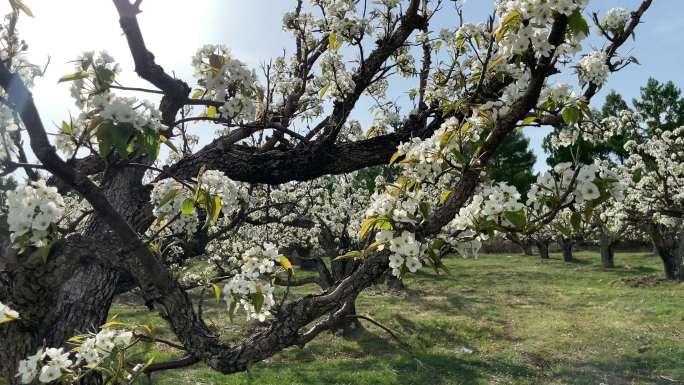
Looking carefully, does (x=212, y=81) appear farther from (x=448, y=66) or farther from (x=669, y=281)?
(x=669, y=281)

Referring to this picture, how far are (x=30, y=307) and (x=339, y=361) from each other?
317 inches

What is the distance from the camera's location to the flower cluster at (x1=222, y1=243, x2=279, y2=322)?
2713 millimetres

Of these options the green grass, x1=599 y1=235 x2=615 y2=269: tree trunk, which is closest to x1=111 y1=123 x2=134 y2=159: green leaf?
the green grass

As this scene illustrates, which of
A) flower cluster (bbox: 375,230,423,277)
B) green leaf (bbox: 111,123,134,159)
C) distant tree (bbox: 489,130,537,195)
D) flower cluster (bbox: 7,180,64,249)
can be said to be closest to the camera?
green leaf (bbox: 111,123,134,159)

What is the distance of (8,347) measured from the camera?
10.5 ft

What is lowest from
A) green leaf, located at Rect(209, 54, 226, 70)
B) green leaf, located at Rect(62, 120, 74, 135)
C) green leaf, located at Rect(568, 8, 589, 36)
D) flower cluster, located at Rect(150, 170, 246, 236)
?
flower cluster, located at Rect(150, 170, 246, 236)

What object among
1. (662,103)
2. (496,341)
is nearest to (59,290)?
(496,341)

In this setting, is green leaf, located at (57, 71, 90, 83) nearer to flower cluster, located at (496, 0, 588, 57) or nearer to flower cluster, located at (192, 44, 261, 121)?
flower cluster, located at (192, 44, 261, 121)

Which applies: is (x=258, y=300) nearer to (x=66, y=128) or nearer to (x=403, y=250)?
(x=403, y=250)

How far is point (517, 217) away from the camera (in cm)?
219

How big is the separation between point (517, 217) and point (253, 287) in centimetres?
136

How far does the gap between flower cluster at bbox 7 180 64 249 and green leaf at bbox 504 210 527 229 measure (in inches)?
72.7

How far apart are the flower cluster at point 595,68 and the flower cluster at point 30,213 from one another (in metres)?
2.77

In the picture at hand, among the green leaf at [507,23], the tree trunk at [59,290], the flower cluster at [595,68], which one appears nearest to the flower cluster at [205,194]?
the tree trunk at [59,290]
